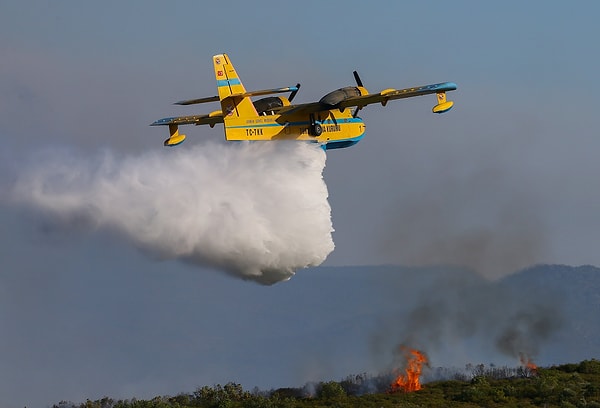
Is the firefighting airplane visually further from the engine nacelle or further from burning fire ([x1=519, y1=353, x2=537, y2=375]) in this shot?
burning fire ([x1=519, y1=353, x2=537, y2=375])

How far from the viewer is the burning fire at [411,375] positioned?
217ft

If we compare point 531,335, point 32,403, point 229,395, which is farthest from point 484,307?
point 32,403

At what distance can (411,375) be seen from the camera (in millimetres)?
69125

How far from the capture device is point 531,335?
99.9 m

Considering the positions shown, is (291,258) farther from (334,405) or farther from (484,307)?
(484,307)

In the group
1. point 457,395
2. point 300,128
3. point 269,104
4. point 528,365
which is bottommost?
point 457,395

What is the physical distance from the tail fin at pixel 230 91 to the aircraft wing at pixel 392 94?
499cm

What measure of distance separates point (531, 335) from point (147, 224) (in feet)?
176

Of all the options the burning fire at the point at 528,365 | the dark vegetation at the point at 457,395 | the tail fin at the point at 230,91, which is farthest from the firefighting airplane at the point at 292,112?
the burning fire at the point at 528,365

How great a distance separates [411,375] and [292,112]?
20089 mm

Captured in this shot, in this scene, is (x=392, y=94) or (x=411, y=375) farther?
(x=411, y=375)

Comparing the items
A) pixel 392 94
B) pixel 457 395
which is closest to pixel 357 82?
pixel 392 94

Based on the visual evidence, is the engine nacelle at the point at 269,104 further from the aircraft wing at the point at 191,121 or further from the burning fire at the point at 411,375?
the burning fire at the point at 411,375

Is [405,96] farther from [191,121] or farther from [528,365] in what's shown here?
[528,365]
